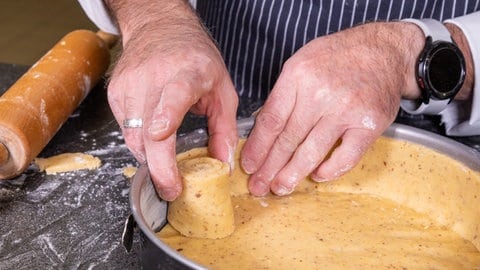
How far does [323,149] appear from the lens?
0.98 metres

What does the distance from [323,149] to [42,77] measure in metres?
0.54

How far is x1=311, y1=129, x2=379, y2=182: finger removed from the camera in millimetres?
979

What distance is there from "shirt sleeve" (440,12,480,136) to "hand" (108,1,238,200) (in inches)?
17.9

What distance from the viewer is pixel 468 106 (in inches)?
50.3

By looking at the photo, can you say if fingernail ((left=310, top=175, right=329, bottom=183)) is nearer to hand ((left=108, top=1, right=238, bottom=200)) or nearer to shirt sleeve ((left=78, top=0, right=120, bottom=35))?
hand ((left=108, top=1, right=238, bottom=200))

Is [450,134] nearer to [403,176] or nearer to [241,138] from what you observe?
[403,176]

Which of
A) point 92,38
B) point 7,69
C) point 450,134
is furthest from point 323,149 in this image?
point 7,69

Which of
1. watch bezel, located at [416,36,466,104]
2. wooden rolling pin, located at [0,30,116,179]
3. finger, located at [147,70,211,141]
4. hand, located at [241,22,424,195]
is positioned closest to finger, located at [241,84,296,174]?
hand, located at [241,22,424,195]

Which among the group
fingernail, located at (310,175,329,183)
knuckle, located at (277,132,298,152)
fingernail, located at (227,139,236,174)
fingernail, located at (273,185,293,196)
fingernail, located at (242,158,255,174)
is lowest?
fingernail, located at (273,185,293,196)

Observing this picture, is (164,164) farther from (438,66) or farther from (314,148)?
(438,66)

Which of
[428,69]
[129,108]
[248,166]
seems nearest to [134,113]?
[129,108]

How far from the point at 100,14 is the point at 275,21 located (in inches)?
14.3

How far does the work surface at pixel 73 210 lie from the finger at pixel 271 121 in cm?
22

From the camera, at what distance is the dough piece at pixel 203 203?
2.99 ft
